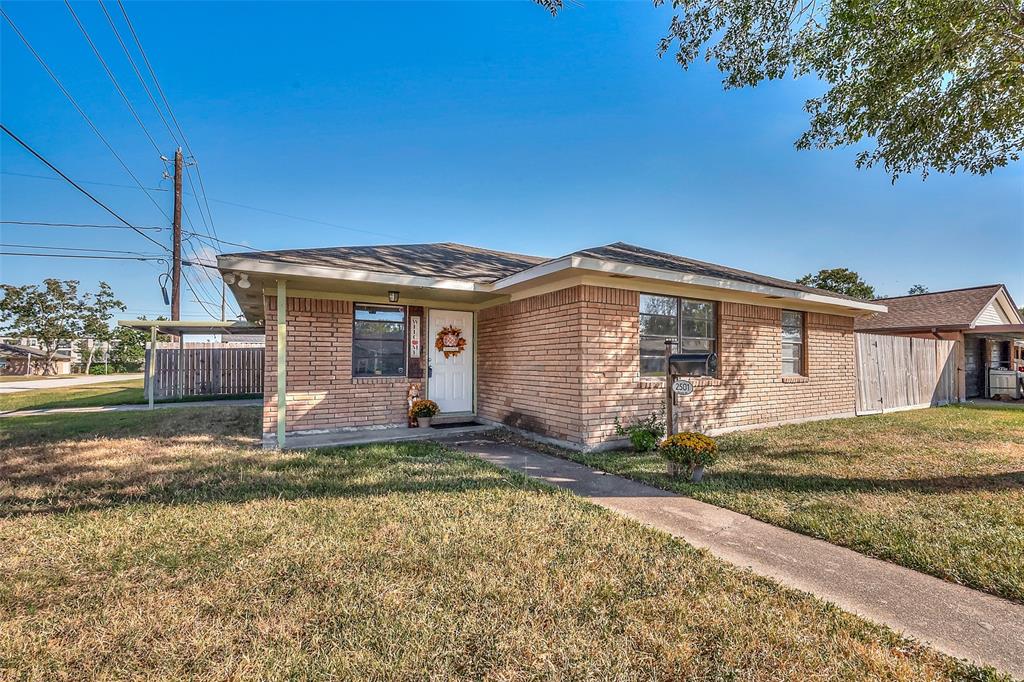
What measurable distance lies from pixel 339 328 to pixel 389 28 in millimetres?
6289

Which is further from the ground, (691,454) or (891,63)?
(891,63)

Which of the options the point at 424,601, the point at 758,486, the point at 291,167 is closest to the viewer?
the point at 424,601

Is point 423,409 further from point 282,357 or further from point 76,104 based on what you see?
point 76,104

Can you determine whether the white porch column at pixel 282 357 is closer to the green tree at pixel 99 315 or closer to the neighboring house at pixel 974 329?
the neighboring house at pixel 974 329

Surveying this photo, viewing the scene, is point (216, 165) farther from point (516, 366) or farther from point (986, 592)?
point (986, 592)

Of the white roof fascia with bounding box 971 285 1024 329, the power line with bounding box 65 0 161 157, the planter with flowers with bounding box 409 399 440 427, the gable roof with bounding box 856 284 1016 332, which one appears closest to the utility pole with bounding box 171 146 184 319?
the power line with bounding box 65 0 161 157

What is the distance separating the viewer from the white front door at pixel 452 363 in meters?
8.55

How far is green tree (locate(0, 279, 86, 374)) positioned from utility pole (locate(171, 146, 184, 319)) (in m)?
25.8

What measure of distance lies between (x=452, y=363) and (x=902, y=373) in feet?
40.8

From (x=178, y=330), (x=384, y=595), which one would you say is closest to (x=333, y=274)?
(x=384, y=595)

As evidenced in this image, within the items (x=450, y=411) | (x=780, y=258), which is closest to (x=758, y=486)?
(x=450, y=411)

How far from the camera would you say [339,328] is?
7.54 meters

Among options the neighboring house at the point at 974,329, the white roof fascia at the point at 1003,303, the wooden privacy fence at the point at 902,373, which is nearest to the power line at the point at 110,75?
the wooden privacy fence at the point at 902,373

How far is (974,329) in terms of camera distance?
1394 centimetres
